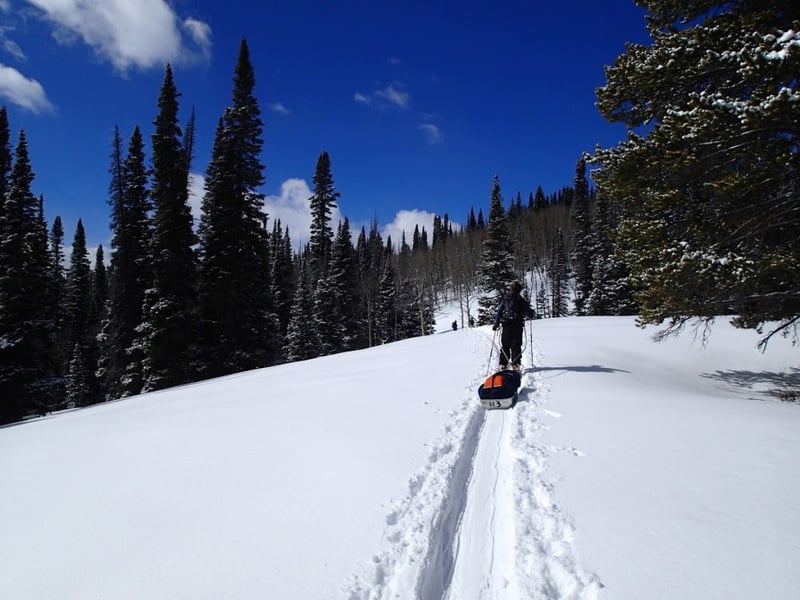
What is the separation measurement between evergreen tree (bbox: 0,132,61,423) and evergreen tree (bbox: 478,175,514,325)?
28834mm

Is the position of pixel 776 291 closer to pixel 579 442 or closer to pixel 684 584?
pixel 579 442

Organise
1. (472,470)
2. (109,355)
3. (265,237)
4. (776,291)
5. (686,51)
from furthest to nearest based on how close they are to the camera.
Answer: (109,355)
(265,237)
(776,291)
(686,51)
(472,470)

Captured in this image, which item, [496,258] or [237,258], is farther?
[496,258]

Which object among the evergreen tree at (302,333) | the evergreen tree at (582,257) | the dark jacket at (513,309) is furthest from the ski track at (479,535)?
the evergreen tree at (582,257)

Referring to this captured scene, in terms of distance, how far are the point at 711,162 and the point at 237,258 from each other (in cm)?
1863

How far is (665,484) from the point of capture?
369 cm

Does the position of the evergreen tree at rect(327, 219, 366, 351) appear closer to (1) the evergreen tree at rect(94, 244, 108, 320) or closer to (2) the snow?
(2) the snow

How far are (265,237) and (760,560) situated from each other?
2086 centimetres

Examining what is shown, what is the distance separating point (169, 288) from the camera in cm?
1848

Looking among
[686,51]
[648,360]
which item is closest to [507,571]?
[686,51]

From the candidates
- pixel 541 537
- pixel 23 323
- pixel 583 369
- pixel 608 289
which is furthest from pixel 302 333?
pixel 541 537

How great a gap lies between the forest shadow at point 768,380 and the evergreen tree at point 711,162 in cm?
188

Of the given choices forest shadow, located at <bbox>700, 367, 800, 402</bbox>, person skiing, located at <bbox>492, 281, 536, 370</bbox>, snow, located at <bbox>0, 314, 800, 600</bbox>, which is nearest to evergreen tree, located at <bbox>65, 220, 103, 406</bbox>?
snow, located at <bbox>0, 314, 800, 600</bbox>

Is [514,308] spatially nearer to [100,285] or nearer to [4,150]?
[4,150]
